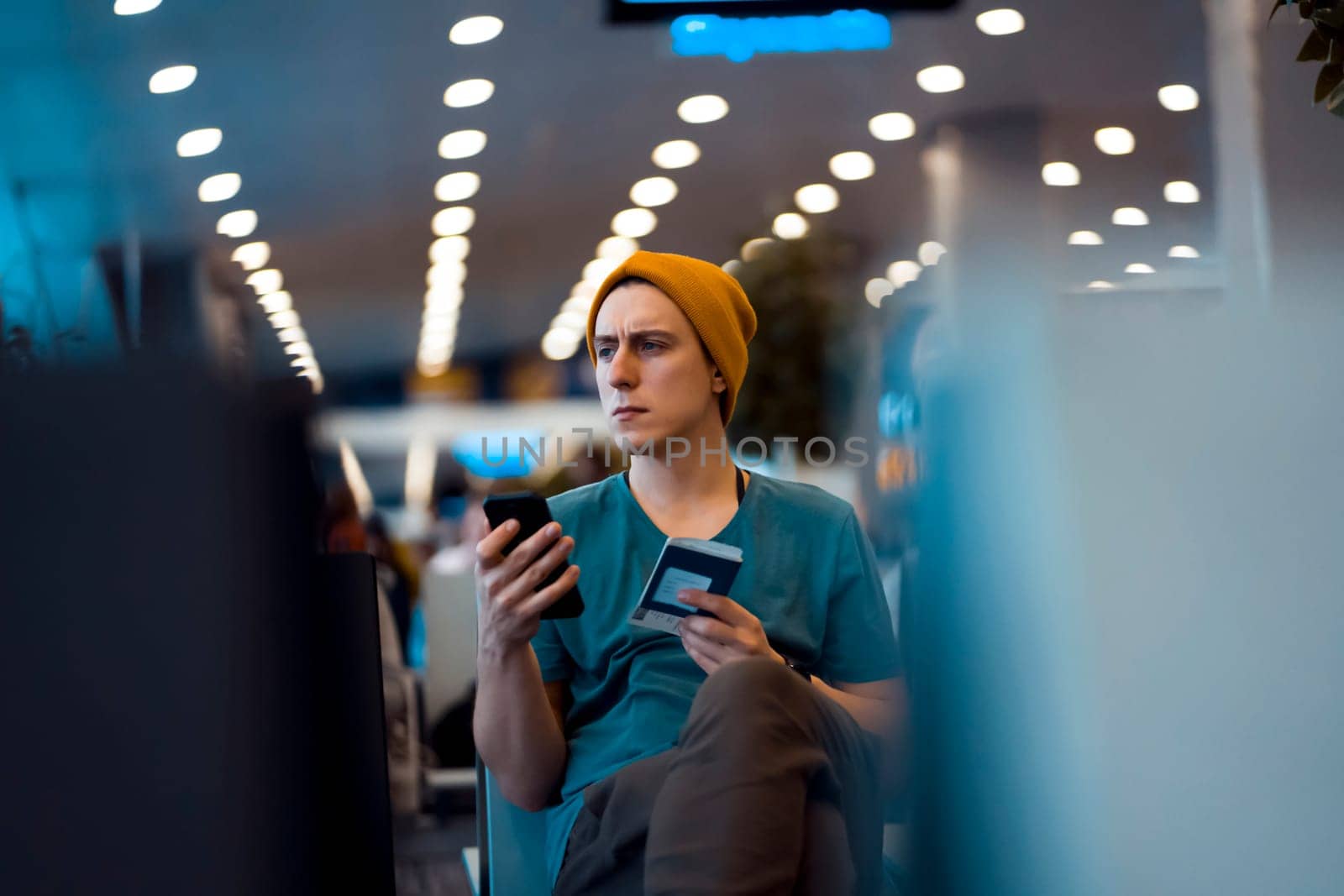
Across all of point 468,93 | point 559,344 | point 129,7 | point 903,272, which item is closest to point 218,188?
point 129,7

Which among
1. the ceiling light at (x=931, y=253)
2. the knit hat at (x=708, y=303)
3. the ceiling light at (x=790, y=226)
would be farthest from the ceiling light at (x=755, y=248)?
the ceiling light at (x=931, y=253)

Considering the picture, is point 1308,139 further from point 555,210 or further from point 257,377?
point 257,377

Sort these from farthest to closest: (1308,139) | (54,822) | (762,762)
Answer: (1308,139), (54,822), (762,762)

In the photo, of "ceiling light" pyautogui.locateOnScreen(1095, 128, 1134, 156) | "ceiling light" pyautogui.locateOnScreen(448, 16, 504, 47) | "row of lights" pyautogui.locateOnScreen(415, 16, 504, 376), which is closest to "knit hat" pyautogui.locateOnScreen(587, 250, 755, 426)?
"row of lights" pyautogui.locateOnScreen(415, 16, 504, 376)

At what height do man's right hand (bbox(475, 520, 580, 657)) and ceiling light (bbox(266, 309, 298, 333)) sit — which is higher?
ceiling light (bbox(266, 309, 298, 333))

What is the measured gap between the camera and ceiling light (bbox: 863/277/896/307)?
182 cm

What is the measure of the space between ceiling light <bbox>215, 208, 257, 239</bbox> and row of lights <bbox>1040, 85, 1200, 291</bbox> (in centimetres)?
116

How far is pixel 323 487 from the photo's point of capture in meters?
1.71

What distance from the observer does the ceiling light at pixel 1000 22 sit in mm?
1920

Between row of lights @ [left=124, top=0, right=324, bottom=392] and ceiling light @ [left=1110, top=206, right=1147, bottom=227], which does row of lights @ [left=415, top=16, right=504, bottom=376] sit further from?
ceiling light @ [left=1110, top=206, right=1147, bottom=227]

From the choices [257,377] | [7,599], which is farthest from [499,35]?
[7,599]

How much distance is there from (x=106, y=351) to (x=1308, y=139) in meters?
1.80

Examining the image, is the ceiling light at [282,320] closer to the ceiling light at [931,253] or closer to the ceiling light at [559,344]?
the ceiling light at [559,344]

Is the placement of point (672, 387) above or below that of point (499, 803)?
above
